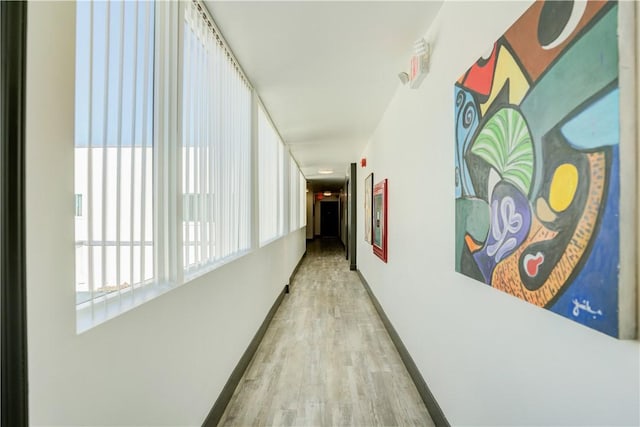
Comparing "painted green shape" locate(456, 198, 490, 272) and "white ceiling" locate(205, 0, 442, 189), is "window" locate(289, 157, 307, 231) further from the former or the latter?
"painted green shape" locate(456, 198, 490, 272)

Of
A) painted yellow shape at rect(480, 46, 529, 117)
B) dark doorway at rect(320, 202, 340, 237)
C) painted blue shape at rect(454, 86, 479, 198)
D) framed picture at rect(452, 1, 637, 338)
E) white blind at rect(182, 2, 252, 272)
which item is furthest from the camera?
dark doorway at rect(320, 202, 340, 237)

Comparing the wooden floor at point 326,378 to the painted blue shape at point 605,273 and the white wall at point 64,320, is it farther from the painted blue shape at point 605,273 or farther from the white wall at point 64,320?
the painted blue shape at point 605,273

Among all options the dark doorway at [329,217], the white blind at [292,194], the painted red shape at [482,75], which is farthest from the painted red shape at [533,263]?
the dark doorway at [329,217]

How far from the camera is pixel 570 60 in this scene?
75 centimetres

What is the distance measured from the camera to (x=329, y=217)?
51.3ft

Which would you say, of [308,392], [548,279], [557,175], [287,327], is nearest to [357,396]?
[308,392]

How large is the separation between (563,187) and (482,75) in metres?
0.66

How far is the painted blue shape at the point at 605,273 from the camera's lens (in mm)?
625

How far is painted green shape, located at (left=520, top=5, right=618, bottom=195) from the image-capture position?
64cm

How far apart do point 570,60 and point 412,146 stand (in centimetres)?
154

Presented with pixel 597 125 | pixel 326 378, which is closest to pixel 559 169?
pixel 597 125

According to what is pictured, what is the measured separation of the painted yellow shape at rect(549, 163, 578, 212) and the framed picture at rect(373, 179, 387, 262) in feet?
8.29
